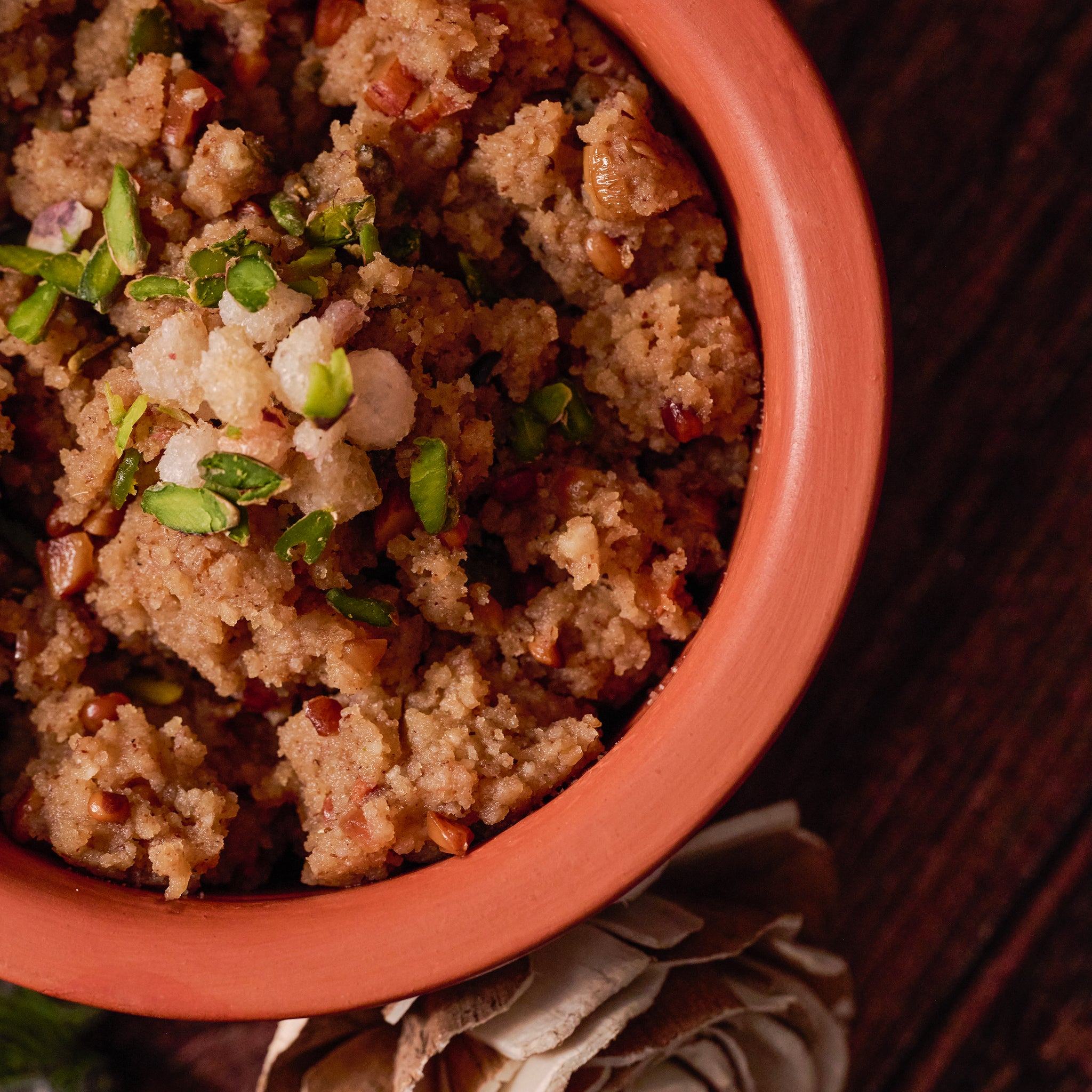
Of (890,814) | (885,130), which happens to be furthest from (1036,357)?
(890,814)

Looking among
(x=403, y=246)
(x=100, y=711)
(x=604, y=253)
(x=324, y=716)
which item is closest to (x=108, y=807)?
(x=100, y=711)

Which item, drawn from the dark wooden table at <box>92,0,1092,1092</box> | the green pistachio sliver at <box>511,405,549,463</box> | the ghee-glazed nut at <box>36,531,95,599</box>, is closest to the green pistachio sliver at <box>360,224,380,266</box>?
the green pistachio sliver at <box>511,405,549,463</box>

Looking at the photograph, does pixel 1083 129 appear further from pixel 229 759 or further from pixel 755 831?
pixel 229 759

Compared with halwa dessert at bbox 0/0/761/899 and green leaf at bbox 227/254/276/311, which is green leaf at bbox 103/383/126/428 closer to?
halwa dessert at bbox 0/0/761/899

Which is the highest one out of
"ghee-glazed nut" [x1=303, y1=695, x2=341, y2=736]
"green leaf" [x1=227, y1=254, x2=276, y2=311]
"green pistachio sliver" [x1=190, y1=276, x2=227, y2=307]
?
"green leaf" [x1=227, y1=254, x2=276, y2=311]

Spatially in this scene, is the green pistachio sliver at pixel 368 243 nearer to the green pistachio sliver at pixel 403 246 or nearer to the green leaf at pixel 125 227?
the green pistachio sliver at pixel 403 246

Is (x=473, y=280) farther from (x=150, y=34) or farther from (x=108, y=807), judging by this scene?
(x=108, y=807)

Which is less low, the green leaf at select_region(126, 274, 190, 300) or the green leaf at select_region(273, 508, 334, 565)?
the green leaf at select_region(126, 274, 190, 300)

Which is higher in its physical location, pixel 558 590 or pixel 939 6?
pixel 939 6
